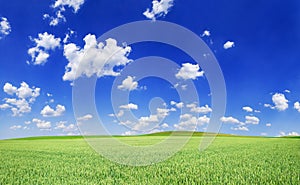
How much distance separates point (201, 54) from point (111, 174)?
40.9 ft

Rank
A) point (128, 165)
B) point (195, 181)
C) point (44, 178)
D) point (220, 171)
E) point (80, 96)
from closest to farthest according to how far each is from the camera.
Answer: point (195, 181) < point (44, 178) < point (220, 171) < point (128, 165) < point (80, 96)

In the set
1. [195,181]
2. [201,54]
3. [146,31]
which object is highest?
[146,31]

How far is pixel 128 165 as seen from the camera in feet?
46.0

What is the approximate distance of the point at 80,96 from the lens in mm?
16094

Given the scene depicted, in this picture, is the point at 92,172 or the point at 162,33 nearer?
the point at 92,172

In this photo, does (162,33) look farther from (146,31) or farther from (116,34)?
(116,34)

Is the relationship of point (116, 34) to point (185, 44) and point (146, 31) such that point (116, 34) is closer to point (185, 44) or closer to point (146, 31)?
point (146, 31)

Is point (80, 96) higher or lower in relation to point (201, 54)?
lower

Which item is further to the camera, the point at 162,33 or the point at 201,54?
the point at 162,33

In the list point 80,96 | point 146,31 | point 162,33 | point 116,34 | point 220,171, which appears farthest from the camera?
point 162,33

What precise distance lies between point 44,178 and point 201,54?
1427 cm

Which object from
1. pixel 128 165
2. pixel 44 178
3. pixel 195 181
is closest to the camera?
pixel 195 181

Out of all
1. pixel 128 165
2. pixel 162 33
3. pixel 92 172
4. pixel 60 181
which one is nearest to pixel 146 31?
pixel 162 33

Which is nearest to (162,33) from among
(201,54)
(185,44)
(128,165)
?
(185,44)
